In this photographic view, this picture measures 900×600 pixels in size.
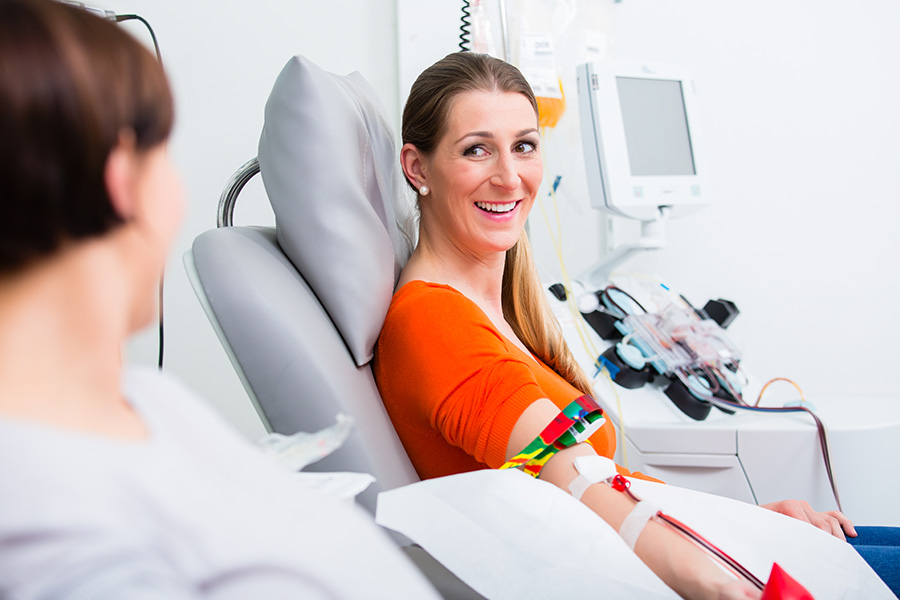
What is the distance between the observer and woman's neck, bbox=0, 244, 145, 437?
0.31 m

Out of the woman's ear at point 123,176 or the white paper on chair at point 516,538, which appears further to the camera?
the white paper on chair at point 516,538

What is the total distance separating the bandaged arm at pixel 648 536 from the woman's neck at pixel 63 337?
0.53 meters

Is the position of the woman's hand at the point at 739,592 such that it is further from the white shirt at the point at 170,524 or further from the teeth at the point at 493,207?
the teeth at the point at 493,207

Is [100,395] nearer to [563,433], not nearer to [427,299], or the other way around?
[563,433]

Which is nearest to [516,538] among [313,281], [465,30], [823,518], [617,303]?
[313,281]

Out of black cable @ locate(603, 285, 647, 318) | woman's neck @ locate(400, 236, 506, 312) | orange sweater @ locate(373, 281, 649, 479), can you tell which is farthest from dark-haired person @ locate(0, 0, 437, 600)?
black cable @ locate(603, 285, 647, 318)

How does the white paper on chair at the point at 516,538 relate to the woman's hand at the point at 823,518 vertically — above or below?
above

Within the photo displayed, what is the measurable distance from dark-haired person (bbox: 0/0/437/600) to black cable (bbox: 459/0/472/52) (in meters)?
1.67

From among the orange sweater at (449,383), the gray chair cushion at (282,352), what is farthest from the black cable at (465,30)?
A: the gray chair cushion at (282,352)

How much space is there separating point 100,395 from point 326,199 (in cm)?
61

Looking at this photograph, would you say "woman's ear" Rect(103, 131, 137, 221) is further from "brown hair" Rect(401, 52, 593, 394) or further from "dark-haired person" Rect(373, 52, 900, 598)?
"brown hair" Rect(401, 52, 593, 394)

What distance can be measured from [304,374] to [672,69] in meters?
1.53

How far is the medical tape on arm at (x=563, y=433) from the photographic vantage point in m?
0.68

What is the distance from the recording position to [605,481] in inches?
29.7
